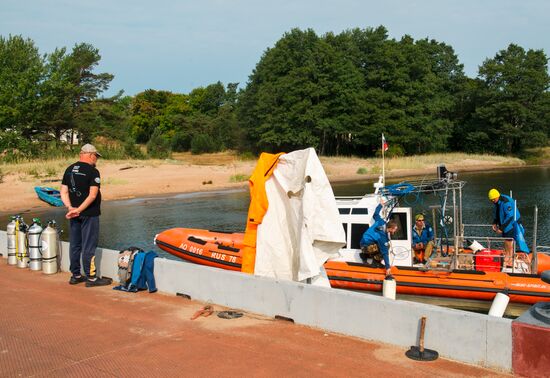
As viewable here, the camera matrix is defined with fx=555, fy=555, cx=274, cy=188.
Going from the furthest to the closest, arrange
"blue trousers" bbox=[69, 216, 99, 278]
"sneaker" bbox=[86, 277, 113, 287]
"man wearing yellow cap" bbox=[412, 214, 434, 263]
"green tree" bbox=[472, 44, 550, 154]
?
"green tree" bbox=[472, 44, 550, 154] < "man wearing yellow cap" bbox=[412, 214, 434, 263] < "sneaker" bbox=[86, 277, 113, 287] < "blue trousers" bbox=[69, 216, 99, 278]

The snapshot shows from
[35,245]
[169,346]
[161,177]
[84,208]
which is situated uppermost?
[84,208]

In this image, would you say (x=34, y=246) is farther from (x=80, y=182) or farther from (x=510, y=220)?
(x=510, y=220)

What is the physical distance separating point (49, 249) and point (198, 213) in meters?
20.0

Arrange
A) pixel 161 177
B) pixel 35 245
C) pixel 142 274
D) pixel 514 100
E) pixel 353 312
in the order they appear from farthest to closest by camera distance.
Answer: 1. pixel 514 100
2. pixel 161 177
3. pixel 35 245
4. pixel 142 274
5. pixel 353 312

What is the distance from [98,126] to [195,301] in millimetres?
54720

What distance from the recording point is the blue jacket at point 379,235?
1093 centimetres

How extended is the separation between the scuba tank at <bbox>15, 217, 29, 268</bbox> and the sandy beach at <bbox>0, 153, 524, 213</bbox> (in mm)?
22569

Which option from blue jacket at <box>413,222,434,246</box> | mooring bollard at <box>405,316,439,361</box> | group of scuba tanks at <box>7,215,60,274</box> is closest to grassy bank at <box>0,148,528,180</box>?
group of scuba tanks at <box>7,215,60,274</box>

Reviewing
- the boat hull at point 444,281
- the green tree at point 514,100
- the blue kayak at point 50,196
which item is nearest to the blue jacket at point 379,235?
the boat hull at point 444,281

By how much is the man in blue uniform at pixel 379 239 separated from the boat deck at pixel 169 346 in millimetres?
4763

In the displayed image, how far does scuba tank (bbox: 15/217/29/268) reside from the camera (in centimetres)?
975

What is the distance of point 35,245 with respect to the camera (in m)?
9.39

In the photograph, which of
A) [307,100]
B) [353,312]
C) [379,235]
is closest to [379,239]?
[379,235]

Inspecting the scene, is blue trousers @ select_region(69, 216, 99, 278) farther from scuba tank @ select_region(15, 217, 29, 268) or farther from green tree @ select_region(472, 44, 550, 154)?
green tree @ select_region(472, 44, 550, 154)
